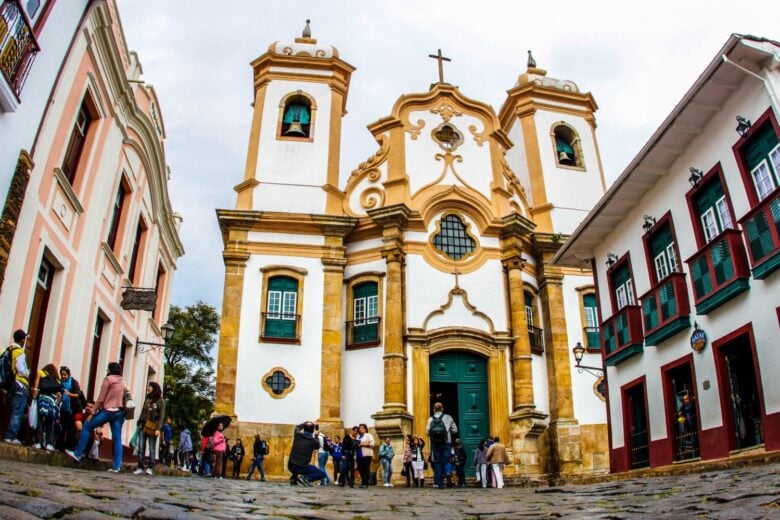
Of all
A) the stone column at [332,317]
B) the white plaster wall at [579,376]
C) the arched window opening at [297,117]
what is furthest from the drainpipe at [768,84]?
the arched window opening at [297,117]

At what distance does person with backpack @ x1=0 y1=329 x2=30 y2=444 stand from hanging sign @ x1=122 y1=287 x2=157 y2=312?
660 centimetres

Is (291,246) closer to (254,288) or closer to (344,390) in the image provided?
(254,288)

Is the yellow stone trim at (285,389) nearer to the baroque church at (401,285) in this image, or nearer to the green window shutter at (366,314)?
the baroque church at (401,285)

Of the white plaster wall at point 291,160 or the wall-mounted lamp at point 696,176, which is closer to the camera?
the wall-mounted lamp at point 696,176

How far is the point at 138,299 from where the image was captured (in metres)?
15.2

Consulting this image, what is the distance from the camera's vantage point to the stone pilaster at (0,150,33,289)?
9086mm

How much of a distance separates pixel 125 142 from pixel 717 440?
507 inches

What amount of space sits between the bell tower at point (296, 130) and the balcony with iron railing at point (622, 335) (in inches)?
386

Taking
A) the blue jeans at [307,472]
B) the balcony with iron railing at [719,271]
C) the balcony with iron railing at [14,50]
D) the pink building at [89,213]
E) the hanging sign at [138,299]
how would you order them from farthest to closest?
the hanging sign at [138,299] → the blue jeans at [307,472] → the balcony with iron railing at [719,271] → the pink building at [89,213] → the balcony with iron railing at [14,50]

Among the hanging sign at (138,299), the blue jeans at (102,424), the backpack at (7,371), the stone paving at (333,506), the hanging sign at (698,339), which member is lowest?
the stone paving at (333,506)

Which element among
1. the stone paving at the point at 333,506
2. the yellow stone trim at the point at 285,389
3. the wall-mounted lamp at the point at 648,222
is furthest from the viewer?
the yellow stone trim at the point at 285,389

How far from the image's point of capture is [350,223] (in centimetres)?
2117

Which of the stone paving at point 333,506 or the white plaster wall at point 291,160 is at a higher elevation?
the white plaster wall at point 291,160

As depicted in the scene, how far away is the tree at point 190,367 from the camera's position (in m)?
34.1
